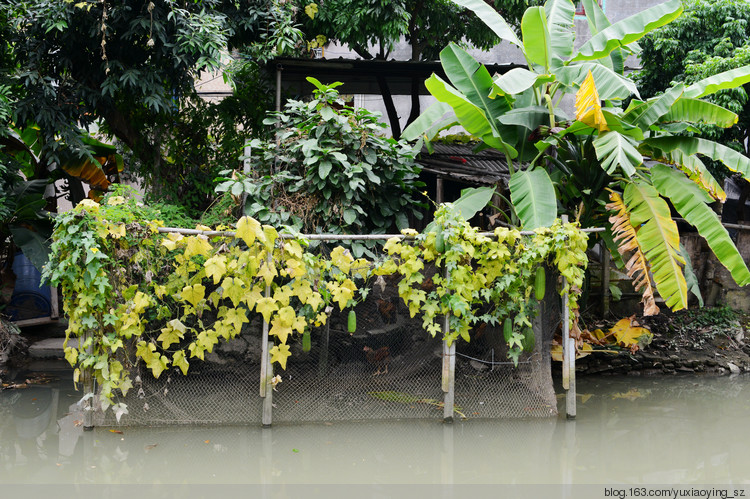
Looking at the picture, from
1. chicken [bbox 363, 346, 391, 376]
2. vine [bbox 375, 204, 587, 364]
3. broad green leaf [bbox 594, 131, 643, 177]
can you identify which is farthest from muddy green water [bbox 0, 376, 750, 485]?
broad green leaf [bbox 594, 131, 643, 177]

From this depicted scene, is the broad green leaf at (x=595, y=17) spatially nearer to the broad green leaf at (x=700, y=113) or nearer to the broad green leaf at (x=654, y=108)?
the broad green leaf at (x=654, y=108)

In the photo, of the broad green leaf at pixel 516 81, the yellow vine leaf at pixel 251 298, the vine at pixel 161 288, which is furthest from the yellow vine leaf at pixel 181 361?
the broad green leaf at pixel 516 81

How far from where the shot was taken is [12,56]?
8000mm

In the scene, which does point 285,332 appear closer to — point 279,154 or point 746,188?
point 279,154

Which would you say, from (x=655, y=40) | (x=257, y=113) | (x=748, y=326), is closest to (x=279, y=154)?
(x=257, y=113)

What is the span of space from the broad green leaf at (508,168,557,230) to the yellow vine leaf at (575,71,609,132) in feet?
2.21

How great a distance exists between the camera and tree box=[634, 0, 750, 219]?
8781 millimetres

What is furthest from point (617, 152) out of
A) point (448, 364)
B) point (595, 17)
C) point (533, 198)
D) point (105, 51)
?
point (105, 51)

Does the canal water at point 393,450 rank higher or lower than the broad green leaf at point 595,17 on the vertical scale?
lower

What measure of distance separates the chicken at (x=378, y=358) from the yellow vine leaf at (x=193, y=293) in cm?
153

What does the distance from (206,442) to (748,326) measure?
26.2 feet

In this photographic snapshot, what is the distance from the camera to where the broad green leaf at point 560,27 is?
715 centimetres

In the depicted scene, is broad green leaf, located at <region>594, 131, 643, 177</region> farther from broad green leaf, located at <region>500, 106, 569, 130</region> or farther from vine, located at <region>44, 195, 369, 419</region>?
vine, located at <region>44, 195, 369, 419</region>

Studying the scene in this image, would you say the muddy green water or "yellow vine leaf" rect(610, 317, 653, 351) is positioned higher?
"yellow vine leaf" rect(610, 317, 653, 351)
